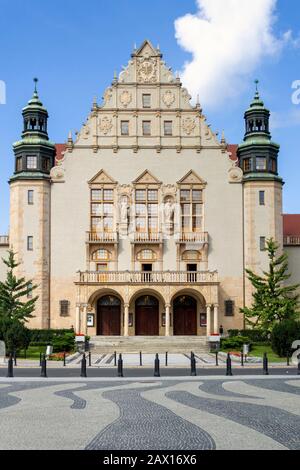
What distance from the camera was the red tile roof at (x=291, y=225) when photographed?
197ft

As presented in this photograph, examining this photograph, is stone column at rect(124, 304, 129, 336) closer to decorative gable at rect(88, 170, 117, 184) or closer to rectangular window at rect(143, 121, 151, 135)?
Answer: decorative gable at rect(88, 170, 117, 184)

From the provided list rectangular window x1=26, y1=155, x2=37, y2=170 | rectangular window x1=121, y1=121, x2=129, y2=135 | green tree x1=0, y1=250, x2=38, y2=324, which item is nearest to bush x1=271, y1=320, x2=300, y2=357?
green tree x1=0, y1=250, x2=38, y2=324

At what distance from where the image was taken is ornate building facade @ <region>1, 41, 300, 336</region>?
2119 inches

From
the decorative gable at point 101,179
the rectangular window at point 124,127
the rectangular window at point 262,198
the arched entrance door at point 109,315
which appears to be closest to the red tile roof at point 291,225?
the rectangular window at point 262,198

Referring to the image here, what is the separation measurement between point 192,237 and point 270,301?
943 cm

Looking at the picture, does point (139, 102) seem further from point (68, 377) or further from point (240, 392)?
point (240, 392)

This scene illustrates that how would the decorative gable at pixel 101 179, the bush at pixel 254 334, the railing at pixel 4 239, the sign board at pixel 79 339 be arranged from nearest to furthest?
1. the sign board at pixel 79 339
2. the bush at pixel 254 334
3. the decorative gable at pixel 101 179
4. the railing at pixel 4 239

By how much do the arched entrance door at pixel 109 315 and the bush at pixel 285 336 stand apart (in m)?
18.6

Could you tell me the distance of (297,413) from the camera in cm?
1692

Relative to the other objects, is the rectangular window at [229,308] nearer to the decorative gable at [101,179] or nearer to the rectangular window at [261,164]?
the rectangular window at [261,164]

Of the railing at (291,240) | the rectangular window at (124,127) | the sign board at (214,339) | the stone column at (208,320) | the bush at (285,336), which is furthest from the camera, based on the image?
the railing at (291,240)

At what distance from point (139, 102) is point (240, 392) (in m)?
37.6

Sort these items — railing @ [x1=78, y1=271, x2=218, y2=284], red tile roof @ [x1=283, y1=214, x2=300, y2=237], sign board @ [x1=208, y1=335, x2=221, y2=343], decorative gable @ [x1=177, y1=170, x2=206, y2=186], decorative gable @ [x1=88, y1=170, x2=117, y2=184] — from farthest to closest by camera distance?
red tile roof @ [x1=283, y1=214, x2=300, y2=237]
decorative gable @ [x1=177, y1=170, x2=206, y2=186]
decorative gable @ [x1=88, y1=170, x2=117, y2=184]
railing @ [x1=78, y1=271, x2=218, y2=284]
sign board @ [x1=208, y1=335, x2=221, y2=343]

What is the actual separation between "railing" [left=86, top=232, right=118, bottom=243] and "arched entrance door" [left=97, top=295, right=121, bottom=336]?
14.7ft
